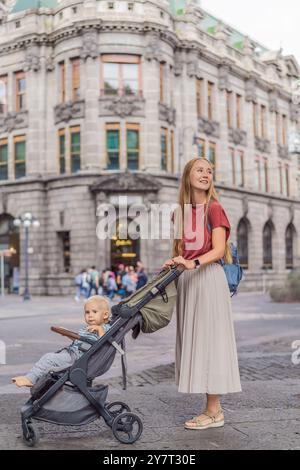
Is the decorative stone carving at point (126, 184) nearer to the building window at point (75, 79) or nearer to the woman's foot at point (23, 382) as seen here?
the building window at point (75, 79)

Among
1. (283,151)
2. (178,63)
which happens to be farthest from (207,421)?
(283,151)

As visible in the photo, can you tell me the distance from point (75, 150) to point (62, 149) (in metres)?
1.14

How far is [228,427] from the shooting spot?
4.67 m

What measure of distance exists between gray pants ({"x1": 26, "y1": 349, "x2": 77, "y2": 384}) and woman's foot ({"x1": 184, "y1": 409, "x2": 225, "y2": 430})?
3.48 feet

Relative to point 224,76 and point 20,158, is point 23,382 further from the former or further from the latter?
point 224,76

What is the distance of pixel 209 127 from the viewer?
3644 centimetres

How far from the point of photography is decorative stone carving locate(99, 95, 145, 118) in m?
31.6

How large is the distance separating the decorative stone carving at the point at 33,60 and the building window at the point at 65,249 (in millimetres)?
9429

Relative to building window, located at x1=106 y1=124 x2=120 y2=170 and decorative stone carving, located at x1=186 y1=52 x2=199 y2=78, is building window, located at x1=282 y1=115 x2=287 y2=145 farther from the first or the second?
building window, located at x1=106 y1=124 x2=120 y2=170

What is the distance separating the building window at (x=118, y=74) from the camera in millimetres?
31875

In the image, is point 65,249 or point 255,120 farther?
point 255,120

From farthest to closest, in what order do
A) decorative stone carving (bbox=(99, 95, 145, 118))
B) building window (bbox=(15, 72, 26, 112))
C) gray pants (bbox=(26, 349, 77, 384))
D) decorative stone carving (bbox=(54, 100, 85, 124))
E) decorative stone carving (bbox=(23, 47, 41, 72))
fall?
building window (bbox=(15, 72, 26, 112)) → decorative stone carving (bbox=(23, 47, 41, 72)) → decorative stone carving (bbox=(54, 100, 85, 124)) → decorative stone carving (bbox=(99, 95, 145, 118)) → gray pants (bbox=(26, 349, 77, 384))

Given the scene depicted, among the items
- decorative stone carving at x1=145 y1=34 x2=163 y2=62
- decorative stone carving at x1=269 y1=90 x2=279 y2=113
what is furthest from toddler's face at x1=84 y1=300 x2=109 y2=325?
decorative stone carving at x1=269 y1=90 x2=279 y2=113

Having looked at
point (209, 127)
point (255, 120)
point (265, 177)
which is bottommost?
point (265, 177)
